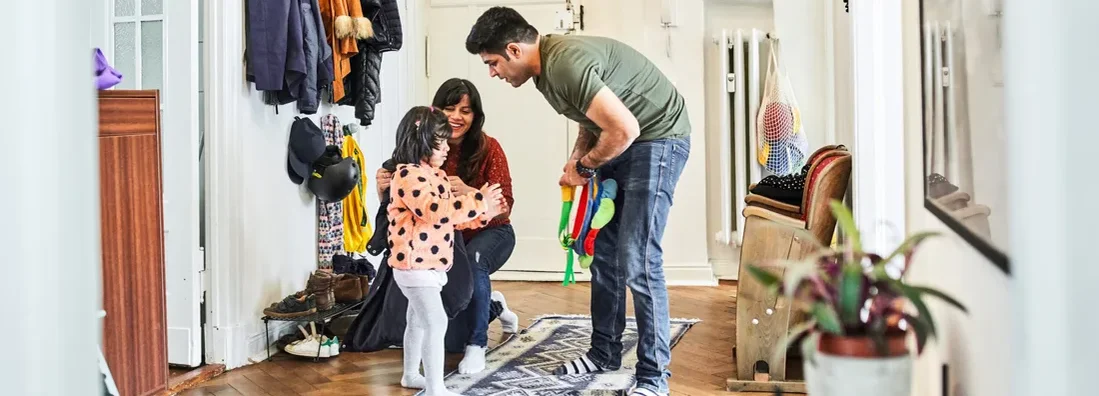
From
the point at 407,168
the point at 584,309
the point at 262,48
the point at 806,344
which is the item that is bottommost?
the point at 584,309

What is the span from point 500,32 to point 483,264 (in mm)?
904

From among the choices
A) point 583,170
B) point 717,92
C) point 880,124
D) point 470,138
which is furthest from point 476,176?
point 717,92

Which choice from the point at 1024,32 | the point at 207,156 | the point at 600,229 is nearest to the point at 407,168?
the point at 600,229

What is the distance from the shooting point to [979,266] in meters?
1.18

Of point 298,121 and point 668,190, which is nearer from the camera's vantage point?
point 668,190

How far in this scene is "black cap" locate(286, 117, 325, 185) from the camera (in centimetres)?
364

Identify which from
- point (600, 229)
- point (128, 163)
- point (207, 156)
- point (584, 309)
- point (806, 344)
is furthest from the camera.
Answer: point (584, 309)

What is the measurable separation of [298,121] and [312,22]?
1.27 ft

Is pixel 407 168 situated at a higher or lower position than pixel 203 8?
lower

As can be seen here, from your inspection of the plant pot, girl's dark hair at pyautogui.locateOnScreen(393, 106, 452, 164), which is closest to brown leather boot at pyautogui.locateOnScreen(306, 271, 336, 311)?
girl's dark hair at pyautogui.locateOnScreen(393, 106, 452, 164)

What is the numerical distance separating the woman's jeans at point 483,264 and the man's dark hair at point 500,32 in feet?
2.58

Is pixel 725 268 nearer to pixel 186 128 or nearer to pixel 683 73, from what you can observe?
pixel 683 73

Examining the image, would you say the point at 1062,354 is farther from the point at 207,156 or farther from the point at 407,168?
the point at 207,156

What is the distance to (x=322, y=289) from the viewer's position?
3512mm
